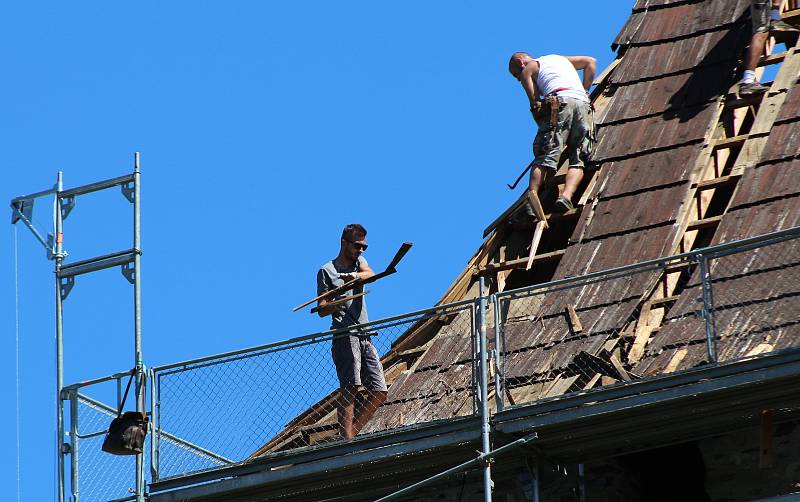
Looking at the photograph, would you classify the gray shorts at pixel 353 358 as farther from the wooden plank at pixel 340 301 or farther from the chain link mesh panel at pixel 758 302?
the chain link mesh panel at pixel 758 302

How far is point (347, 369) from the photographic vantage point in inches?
736

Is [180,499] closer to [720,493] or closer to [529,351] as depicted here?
[529,351]

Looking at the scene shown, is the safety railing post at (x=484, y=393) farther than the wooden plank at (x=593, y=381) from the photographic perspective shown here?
No

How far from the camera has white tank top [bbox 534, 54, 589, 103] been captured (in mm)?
21422

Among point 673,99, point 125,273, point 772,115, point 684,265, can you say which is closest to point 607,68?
point 673,99

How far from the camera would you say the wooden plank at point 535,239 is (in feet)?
66.9

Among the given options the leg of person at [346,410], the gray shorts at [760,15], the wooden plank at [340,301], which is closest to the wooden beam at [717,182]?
the gray shorts at [760,15]

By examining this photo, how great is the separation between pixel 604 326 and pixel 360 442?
2368mm

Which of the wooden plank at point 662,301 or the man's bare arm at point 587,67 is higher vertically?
the man's bare arm at point 587,67

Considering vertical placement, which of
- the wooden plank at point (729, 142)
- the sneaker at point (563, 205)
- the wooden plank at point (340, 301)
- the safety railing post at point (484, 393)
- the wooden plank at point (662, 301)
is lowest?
the safety railing post at point (484, 393)

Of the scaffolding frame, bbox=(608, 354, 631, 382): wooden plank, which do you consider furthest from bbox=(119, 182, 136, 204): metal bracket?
bbox=(608, 354, 631, 382): wooden plank

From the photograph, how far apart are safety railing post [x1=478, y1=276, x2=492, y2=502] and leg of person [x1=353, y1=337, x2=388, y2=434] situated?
126 cm

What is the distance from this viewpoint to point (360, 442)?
18.3m

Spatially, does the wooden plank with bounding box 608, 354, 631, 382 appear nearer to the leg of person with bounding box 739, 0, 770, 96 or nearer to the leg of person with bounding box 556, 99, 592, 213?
the leg of person with bounding box 556, 99, 592, 213
